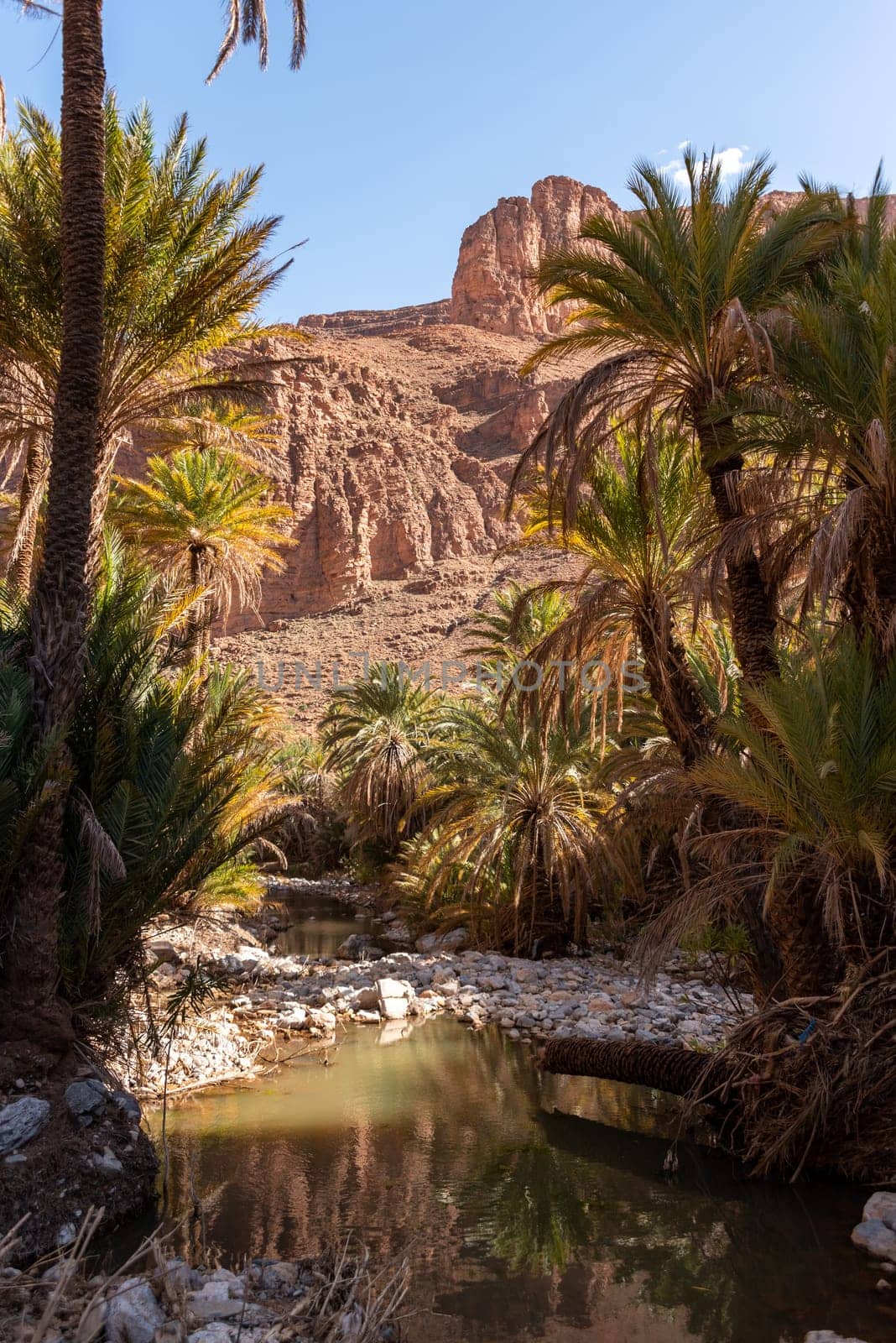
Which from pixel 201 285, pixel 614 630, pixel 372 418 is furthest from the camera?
pixel 372 418

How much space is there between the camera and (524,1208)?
Result: 19.8 feet

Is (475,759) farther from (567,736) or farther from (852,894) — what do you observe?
(852,894)

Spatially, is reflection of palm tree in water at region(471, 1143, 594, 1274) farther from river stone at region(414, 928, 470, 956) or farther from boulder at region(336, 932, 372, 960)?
boulder at region(336, 932, 372, 960)

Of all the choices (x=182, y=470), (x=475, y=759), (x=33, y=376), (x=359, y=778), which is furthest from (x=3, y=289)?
(x=359, y=778)

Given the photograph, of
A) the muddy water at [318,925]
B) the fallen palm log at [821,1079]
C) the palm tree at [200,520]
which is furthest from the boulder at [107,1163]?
the palm tree at [200,520]

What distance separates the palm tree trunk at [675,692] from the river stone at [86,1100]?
5363mm

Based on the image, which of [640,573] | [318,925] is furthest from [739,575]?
[318,925]

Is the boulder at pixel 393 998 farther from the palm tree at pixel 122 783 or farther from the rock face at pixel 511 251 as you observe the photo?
the rock face at pixel 511 251

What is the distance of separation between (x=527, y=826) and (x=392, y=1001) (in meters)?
4.14

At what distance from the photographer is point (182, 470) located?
1977 centimetres

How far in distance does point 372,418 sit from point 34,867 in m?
83.3

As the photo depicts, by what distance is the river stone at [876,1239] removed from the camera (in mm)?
5098

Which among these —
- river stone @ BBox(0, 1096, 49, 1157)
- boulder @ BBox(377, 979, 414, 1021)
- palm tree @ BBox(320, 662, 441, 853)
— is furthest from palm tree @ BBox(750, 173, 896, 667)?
palm tree @ BBox(320, 662, 441, 853)

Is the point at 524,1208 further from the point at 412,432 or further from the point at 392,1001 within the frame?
the point at 412,432
